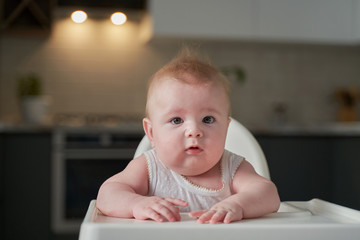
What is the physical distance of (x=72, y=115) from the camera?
355 cm

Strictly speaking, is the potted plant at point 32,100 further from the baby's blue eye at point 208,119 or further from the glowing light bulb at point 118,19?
the baby's blue eye at point 208,119

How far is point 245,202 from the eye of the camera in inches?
29.9

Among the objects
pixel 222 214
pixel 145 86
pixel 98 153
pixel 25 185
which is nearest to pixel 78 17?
pixel 145 86

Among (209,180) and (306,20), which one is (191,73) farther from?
(306,20)

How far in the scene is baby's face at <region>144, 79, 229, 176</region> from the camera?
32.0 inches

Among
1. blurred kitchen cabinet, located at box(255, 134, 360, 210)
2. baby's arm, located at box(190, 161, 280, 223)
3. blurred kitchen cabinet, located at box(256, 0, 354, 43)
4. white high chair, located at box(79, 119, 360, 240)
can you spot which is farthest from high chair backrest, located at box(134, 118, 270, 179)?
blurred kitchen cabinet, located at box(256, 0, 354, 43)

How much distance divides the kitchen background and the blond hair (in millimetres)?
2229

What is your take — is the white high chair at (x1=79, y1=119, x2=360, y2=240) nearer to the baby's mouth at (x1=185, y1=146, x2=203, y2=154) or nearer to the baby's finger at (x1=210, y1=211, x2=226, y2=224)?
the baby's finger at (x1=210, y1=211, x2=226, y2=224)

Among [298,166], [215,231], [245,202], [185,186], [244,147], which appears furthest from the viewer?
[298,166]

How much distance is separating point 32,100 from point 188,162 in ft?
8.50

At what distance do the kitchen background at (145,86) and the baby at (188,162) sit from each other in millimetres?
2214

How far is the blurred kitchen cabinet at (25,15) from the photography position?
328 cm

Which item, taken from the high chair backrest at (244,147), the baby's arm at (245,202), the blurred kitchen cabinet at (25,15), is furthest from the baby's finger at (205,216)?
the blurred kitchen cabinet at (25,15)

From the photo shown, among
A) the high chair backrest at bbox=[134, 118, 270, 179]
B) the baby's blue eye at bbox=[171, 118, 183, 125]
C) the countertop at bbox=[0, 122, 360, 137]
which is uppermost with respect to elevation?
the countertop at bbox=[0, 122, 360, 137]
